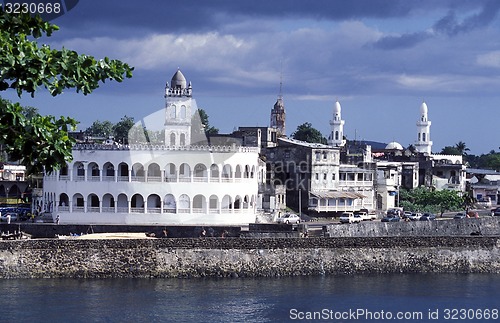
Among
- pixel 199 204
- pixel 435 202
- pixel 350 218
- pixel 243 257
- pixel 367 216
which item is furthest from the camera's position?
pixel 435 202

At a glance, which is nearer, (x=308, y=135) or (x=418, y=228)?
(x=418, y=228)

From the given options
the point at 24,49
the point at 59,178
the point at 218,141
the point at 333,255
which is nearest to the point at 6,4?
the point at 24,49

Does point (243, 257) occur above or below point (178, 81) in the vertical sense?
below

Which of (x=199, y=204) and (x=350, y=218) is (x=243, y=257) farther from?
(x=350, y=218)

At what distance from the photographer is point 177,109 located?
73.4m

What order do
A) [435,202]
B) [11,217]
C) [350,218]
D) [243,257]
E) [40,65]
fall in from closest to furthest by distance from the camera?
[40,65] < [243,257] < [11,217] < [350,218] < [435,202]

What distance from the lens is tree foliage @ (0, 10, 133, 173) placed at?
46.5 feet

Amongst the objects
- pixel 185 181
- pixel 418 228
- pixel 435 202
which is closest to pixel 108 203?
pixel 185 181

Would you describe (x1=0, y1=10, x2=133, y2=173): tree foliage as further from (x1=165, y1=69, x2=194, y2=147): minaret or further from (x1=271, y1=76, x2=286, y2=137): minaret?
(x1=271, y1=76, x2=286, y2=137): minaret

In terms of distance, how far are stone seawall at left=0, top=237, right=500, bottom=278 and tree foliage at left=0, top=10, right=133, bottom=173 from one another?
34.4 meters

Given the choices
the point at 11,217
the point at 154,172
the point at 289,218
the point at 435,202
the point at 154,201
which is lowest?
the point at 11,217

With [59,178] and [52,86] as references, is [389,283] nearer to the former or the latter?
[59,178]

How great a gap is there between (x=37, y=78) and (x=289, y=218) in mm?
55866

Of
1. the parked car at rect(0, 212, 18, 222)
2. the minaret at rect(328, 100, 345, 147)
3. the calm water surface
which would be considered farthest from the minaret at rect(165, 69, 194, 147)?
the minaret at rect(328, 100, 345, 147)
